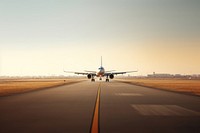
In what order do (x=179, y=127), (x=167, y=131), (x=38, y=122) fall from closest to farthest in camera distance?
(x=167, y=131) < (x=179, y=127) < (x=38, y=122)

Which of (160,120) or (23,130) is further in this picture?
(160,120)

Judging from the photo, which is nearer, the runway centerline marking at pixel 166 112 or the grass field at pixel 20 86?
the runway centerline marking at pixel 166 112

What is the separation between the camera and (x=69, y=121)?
8422mm

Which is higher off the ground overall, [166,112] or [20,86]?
[20,86]

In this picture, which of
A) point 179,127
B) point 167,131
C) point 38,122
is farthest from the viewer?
point 38,122

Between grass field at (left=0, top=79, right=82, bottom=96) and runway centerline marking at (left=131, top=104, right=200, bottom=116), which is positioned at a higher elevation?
grass field at (left=0, top=79, right=82, bottom=96)

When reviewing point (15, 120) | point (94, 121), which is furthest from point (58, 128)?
point (15, 120)

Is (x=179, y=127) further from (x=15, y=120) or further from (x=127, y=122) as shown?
(x=15, y=120)

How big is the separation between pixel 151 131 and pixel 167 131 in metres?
0.42

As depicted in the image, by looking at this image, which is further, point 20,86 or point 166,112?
point 20,86

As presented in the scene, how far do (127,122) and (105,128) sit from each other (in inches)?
50.1

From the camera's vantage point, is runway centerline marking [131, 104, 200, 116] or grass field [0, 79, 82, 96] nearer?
runway centerline marking [131, 104, 200, 116]

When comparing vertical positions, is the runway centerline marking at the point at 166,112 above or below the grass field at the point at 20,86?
below

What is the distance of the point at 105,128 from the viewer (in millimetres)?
7176
